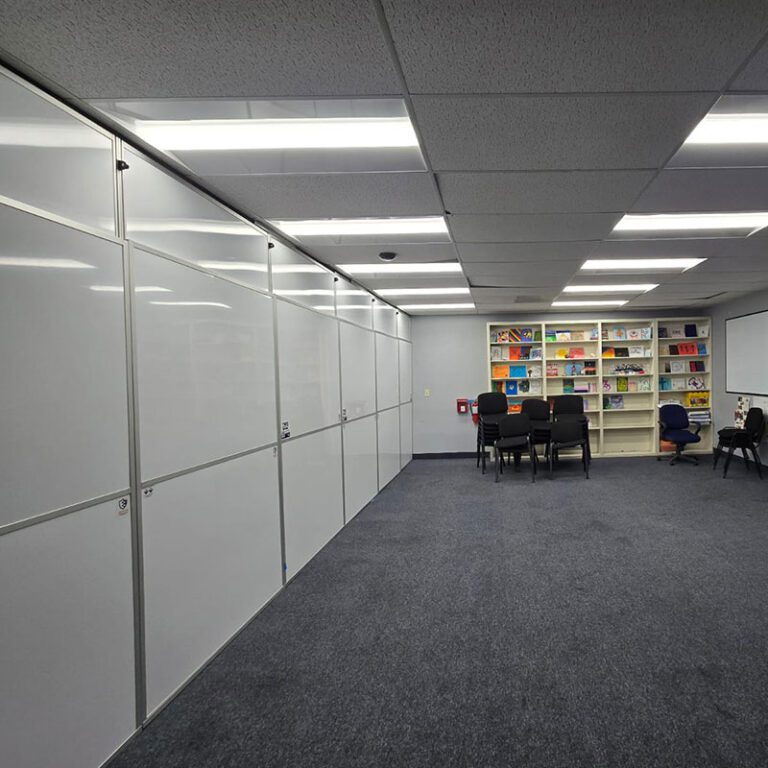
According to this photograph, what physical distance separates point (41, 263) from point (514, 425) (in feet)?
18.6

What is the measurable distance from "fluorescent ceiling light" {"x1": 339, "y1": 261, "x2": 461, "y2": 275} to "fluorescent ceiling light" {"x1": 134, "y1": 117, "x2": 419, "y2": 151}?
2.11 metres

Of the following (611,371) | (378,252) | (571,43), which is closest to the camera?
(571,43)

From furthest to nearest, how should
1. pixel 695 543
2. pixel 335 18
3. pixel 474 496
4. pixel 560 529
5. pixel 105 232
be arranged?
pixel 474 496, pixel 560 529, pixel 695 543, pixel 105 232, pixel 335 18

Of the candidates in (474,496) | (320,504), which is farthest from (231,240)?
(474,496)

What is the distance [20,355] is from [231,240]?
1.41 m

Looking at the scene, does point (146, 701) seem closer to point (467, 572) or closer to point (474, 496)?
point (467, 572)

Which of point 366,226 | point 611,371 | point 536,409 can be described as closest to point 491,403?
point 536,409

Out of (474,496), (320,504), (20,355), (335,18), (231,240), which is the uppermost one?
(335,18)

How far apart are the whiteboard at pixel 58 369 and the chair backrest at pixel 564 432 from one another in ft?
17.9

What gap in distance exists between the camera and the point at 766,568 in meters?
3.15

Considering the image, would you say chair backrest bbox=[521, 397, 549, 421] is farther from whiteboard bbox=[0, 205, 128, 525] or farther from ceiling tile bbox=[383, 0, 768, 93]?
whiteboard bbox=[0, 205, 128, 525]

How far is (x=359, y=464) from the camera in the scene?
4.70 metres

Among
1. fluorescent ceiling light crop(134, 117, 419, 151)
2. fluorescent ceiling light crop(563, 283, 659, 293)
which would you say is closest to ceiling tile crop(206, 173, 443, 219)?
fluorescent ceiling light crop(134, 117, 419, 151)

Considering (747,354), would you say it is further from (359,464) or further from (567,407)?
(359,464)
